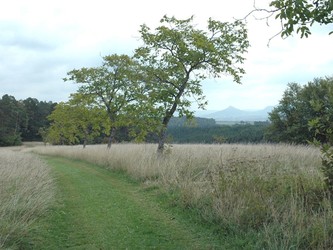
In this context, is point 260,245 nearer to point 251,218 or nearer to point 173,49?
point 251,218

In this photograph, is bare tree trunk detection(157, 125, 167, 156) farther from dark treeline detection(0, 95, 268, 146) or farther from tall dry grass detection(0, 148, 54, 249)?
dark treeline detection(0, 95, 268, 146)

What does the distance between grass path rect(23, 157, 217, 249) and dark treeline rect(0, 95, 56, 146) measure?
6862 centimetres

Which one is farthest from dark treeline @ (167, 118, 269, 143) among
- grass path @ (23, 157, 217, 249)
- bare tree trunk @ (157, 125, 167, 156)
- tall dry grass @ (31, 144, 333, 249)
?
tall dry grass @ (31, 144, 333, 249)

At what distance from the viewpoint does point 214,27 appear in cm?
1520

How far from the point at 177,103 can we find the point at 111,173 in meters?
4.39

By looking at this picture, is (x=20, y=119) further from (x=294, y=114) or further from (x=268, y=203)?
(x=268, y=203)

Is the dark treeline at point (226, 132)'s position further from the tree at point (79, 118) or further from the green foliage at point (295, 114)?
the tree at point (79, 118)

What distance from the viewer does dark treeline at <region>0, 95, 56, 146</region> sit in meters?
74.9

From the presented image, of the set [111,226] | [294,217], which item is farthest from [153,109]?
[294,217]

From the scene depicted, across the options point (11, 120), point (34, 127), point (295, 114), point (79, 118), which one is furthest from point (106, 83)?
point (34, 127)

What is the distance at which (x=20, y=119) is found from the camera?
3290 inches

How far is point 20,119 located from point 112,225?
84.1 m

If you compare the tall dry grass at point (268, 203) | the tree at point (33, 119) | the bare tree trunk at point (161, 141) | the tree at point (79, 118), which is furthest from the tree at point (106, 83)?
the tree at point (33, 119)

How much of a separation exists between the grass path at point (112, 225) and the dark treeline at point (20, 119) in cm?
6862
